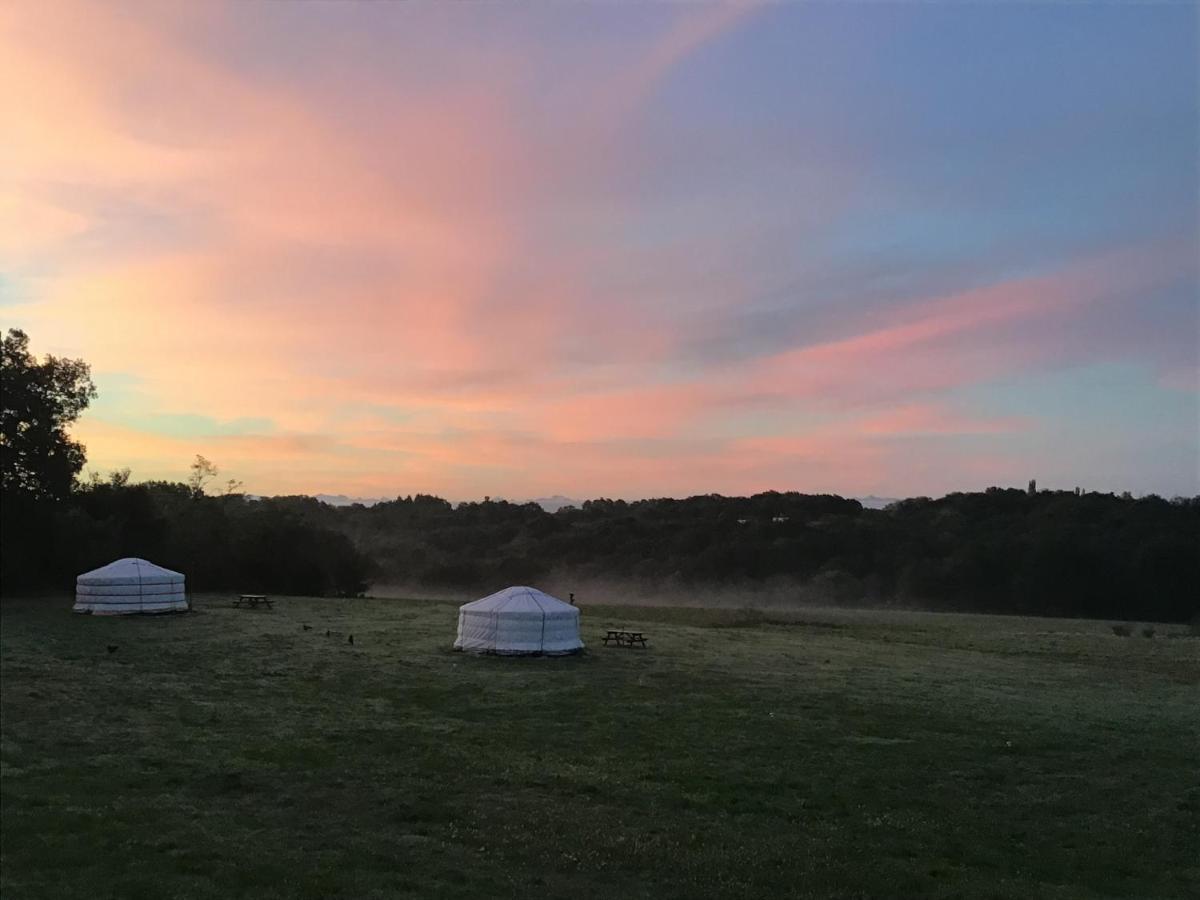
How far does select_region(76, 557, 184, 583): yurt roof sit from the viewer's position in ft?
83.1

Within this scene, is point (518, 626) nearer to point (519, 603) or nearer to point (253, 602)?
point (519, 603)

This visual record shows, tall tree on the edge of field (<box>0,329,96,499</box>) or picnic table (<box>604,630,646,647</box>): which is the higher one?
tall tree on the edge of field (<box>0,329,96,499</box>)

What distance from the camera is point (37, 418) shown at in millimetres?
31344

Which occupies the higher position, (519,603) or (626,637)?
(519,603)

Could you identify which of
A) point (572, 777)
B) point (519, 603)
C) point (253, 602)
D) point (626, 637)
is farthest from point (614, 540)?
point (572, 777)

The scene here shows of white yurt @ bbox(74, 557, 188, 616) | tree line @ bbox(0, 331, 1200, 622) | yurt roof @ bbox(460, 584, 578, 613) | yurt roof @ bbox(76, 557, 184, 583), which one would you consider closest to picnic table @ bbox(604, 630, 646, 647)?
yurt roof @ bbox(460, 584, 578, 613)

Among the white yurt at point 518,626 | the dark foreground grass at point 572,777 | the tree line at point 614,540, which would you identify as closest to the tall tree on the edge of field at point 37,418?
the tree line at point 614,540

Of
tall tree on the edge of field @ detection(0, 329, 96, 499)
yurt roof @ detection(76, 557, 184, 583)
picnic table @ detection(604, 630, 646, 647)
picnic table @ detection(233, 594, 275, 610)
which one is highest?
tall tree on the edge of field @ detection(0, 329, 96, 499)

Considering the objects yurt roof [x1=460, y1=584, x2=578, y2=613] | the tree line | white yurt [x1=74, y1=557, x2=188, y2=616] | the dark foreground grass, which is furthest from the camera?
the tree line

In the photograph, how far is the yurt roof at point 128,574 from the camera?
25.3 m

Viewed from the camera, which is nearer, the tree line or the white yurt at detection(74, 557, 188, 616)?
the white yurt at detection(74, 557, 188, 616)

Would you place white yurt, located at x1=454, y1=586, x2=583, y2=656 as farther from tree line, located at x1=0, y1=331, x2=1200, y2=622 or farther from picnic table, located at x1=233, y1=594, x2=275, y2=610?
tree line, located at x1=0, y1=331, x2=1200, y2=622

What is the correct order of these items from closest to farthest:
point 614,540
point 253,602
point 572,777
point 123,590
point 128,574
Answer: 1. point 572,777
2. point 123,590
3. point 128,574
4. point 253,602
5. point 614,540

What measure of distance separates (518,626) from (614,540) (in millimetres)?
45145
